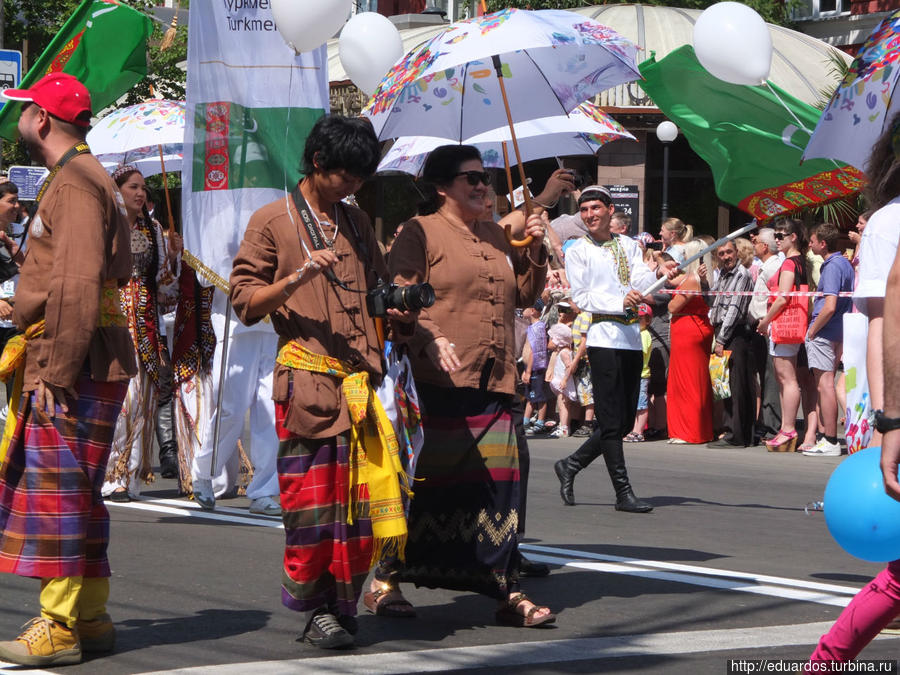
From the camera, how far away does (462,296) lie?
6.34 meters

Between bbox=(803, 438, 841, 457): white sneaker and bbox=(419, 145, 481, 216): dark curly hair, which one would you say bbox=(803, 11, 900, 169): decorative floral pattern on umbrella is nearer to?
bbox=(419, 145, 481, 216): dark curly hair

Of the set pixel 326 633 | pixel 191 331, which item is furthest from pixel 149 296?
pixel 326 633

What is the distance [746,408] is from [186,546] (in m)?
7.77

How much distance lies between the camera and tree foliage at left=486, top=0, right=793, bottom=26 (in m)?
28.5

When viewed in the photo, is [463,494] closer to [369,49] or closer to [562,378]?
[369,49]

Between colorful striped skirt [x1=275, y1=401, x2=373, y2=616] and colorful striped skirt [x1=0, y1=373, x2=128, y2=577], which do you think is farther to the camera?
colorful striped skirt [x1=275, y1=401, x2=373, y2=616]

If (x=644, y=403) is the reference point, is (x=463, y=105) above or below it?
above

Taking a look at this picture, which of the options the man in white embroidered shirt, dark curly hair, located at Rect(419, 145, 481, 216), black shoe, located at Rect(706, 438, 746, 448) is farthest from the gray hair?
dark curly hair, located at Rect(419, 145, 481, 216)

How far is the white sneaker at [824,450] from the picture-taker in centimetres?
Answer: 1374

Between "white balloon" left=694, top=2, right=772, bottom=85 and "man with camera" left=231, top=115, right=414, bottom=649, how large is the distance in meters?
3.36

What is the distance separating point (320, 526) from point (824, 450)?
8.96 meters

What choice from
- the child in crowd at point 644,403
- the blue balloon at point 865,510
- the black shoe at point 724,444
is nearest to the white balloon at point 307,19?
the blue balloon at point 865,510

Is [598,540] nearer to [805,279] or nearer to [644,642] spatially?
[644,642]

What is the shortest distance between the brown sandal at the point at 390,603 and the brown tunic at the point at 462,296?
93cm
